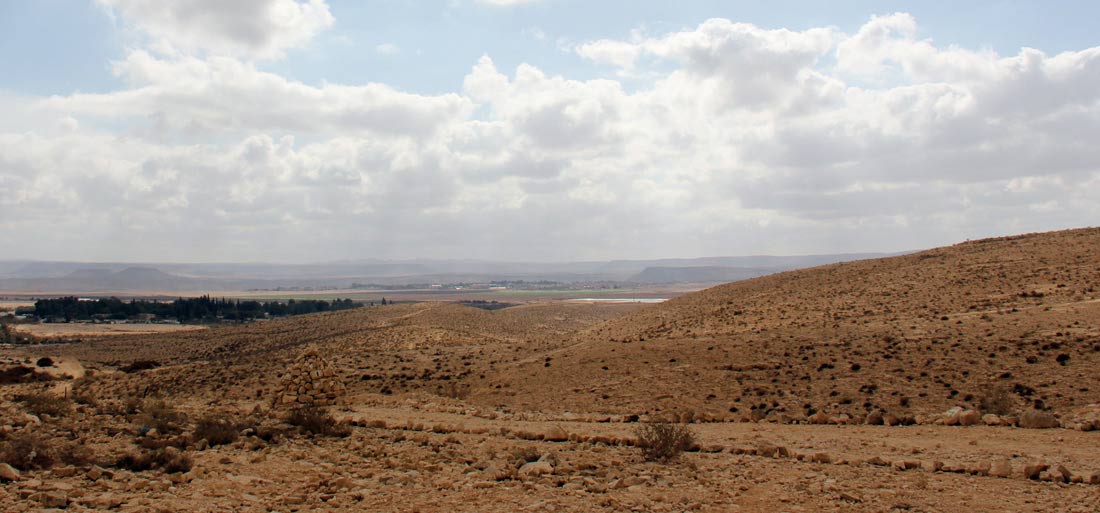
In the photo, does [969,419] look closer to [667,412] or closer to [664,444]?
[667,412]

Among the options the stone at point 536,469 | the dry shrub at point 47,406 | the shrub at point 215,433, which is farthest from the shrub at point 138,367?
the stone at point 536,469

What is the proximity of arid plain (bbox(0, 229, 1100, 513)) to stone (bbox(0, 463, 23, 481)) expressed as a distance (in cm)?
4

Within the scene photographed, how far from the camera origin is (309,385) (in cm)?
2305

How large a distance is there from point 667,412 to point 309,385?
10709 mm


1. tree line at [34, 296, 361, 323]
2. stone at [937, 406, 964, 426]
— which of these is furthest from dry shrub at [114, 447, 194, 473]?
tree line at [34, 296, 361, 323]

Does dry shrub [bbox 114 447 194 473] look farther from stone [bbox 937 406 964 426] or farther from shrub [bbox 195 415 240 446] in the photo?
stone [bbox 937 406 964 426]

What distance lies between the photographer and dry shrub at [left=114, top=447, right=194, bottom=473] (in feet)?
36.3

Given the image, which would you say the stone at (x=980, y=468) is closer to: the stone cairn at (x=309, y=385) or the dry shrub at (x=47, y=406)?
the stone cairn at (x=309, y=385)

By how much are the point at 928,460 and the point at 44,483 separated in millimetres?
12609

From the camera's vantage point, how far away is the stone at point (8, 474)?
9.75 metres

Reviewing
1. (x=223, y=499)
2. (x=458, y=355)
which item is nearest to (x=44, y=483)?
(x=223, y=499)

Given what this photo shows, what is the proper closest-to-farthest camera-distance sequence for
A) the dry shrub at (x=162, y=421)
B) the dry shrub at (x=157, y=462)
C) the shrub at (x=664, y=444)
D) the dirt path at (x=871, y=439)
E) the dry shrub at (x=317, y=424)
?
the dry shrub at (x=157, y=462) < the dirt path at (x=871, y=439) < the shrub at (x=664, y=444) < the dry shrub at (x=162, y=421) < the dry shrub at (x=317, y=424)

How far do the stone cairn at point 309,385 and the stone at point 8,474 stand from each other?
40.2 ft

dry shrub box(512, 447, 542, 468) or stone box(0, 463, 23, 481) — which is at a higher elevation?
stone box(0, 463, 23, 481)
